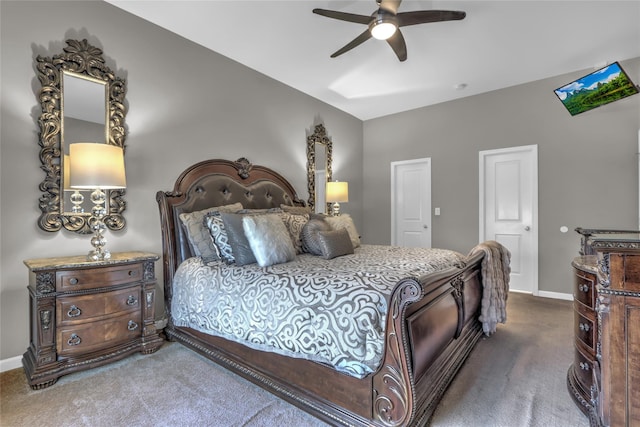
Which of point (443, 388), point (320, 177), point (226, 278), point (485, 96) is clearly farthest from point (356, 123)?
point (443, 388)

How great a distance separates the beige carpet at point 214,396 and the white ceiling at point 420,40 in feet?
9.63

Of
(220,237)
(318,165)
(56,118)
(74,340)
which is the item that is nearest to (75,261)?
(74,340)

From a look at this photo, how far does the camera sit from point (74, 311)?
6.61 ft

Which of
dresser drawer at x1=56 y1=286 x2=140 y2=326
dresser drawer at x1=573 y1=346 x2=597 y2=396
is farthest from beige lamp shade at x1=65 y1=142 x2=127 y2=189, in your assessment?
dresser drawer at x1=573 y1=346 x2=597 y2=396

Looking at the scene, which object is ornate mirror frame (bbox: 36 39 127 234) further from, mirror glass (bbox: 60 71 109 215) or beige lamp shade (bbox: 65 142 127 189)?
beige lamp shade (bbox: 65 142 127 189)

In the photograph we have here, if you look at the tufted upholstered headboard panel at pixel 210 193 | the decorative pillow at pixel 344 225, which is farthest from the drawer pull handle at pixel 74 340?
the decorative pillow at pixel 344 225

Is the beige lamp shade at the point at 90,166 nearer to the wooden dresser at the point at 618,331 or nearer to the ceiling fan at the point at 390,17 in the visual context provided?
the ceiling fan at the point at 390,17

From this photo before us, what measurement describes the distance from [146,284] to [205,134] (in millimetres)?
1670

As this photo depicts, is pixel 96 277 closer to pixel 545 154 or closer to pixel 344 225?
pixel 344 225

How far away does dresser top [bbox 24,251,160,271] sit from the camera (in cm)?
191

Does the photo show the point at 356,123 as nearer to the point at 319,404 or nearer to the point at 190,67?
the point at 190,67

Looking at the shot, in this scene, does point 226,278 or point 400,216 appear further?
point 400,216

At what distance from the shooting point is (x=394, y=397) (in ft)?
4.42

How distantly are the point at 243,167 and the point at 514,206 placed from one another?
3.84 meters
